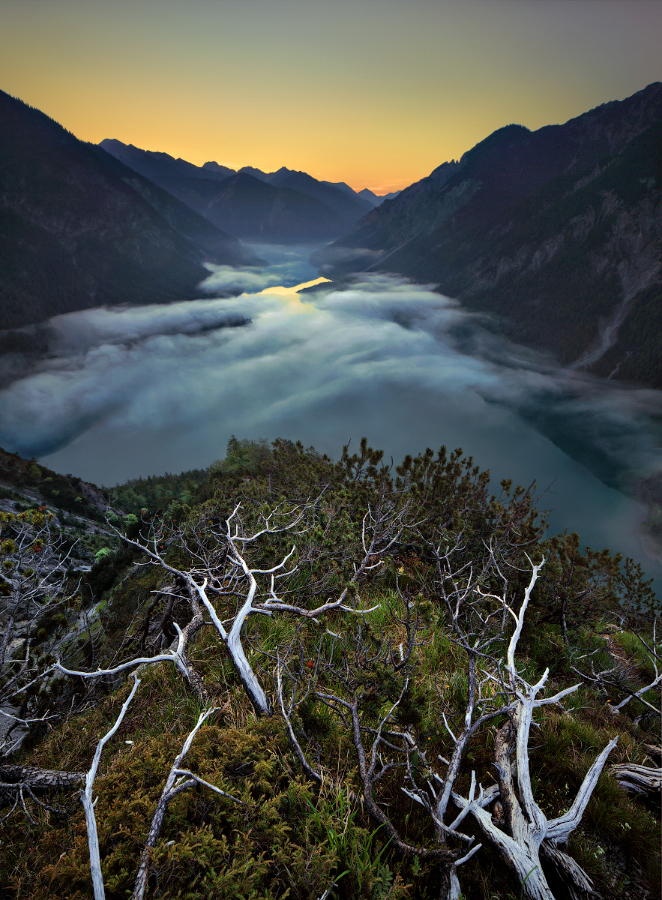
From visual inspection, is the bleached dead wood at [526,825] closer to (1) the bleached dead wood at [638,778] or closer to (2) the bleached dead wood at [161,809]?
(1) the bleached dead wood at [638,778]

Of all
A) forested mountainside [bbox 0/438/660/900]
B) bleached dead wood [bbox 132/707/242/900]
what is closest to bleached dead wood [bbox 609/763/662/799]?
forested mountainside [bbox 0/438/660/900]

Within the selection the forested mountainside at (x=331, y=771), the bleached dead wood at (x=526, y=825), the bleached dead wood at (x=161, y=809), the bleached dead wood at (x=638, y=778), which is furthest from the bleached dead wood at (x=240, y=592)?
the bleached dead wood at (x=638, y=778)

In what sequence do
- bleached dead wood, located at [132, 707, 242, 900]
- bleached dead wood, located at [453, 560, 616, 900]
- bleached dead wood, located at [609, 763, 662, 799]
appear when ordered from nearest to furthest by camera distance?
1. bleached dead wood, located at [132, 707, 242, 900]
2. bleached dead wood, located at [453, 560, 616, 900]
3. bleached dead wood, located at [609, 763, 662, 799]

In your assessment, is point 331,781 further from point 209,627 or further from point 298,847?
point 209,627

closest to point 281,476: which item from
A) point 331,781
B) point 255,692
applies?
point 255,692

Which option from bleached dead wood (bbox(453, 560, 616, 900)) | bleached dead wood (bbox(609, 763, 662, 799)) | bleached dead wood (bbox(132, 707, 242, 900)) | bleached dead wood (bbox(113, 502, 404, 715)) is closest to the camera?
bleached dead wood (bbox(132, 707, 242, 900))

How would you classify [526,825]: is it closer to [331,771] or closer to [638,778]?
[331,771]

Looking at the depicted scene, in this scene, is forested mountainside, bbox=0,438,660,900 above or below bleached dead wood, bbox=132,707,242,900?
below

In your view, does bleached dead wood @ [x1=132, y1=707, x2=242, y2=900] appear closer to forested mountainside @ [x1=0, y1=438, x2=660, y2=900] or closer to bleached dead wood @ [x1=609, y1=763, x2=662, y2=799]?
forested mountainside @ [x1=0, y1=438, x2=660, y2=900]

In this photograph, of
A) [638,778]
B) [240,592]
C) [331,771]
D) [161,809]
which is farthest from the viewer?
[240,592]

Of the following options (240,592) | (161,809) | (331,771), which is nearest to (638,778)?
(331,771)

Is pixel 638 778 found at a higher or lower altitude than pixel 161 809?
lower
